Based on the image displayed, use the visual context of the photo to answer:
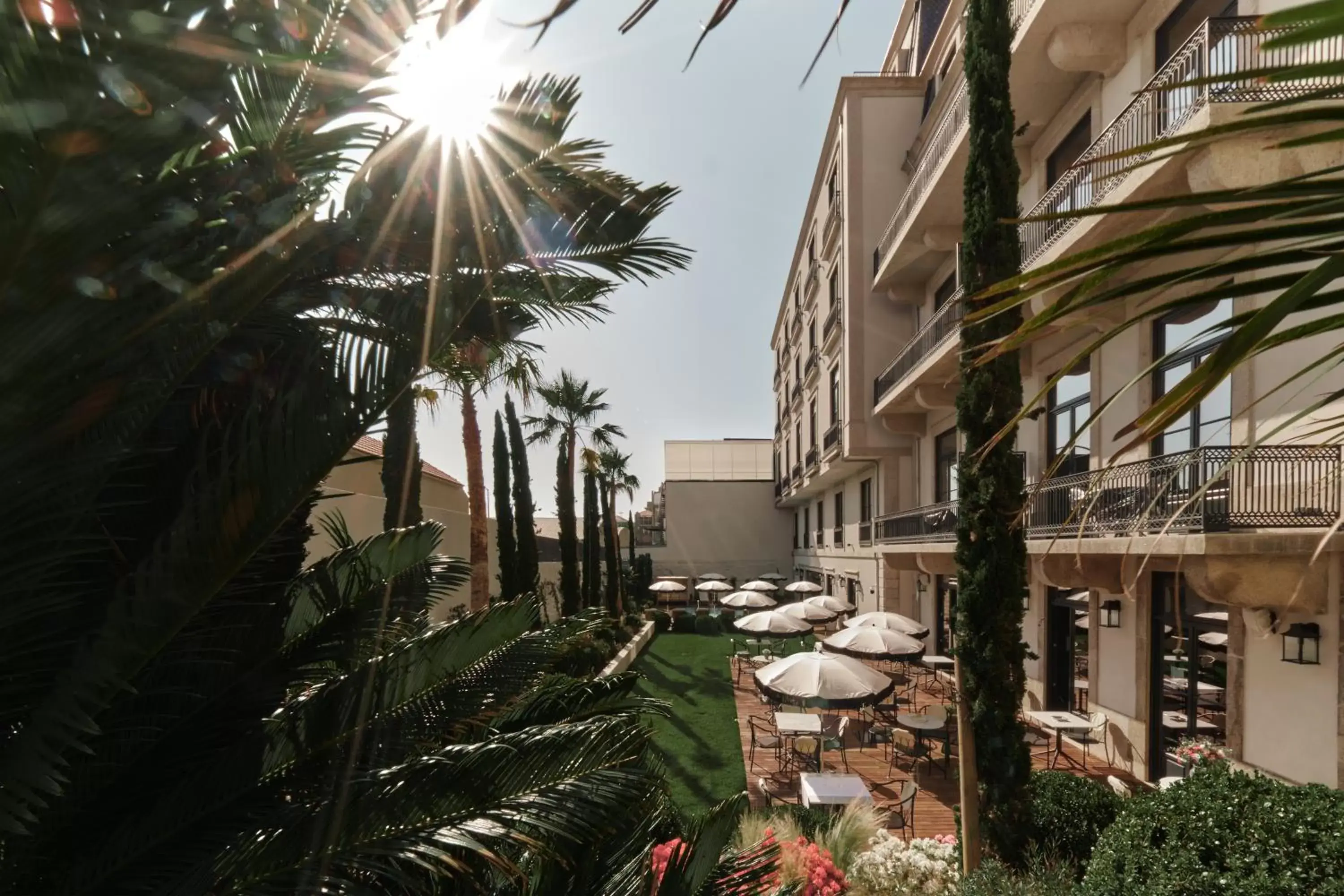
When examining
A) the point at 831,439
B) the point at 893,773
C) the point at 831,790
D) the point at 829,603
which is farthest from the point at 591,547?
the point at 831,790

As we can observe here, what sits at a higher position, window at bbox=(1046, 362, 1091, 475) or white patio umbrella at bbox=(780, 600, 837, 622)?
A: window at bbox=(1046, 362, 1091, 475)

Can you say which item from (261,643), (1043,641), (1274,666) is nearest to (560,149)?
(261,643)

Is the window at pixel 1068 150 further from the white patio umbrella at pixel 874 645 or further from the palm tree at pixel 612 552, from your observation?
the palm tree at pixel 612 552

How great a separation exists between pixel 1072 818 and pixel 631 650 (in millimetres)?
16626

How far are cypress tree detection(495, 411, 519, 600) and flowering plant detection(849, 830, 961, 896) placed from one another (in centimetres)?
1411

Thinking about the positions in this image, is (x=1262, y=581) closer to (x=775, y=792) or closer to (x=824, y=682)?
(x=824, y=682)

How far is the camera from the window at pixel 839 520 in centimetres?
3216

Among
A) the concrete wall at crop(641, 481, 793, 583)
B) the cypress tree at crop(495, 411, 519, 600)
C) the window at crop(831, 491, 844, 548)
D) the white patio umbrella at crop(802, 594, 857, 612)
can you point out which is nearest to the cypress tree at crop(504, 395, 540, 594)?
the cypress tree at crop(495, 411, 519, 600)

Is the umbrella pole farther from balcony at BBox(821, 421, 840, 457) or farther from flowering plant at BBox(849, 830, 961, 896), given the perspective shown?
balcony at BBox(821, 421, 840, 457)

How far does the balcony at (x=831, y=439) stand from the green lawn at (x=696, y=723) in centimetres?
791

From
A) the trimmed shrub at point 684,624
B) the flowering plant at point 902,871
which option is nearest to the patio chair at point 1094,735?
the flowering plant at point 902,871

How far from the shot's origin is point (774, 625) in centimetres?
1881

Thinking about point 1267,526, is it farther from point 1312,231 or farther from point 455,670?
point 1312,231

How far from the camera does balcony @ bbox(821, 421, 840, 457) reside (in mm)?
26359
